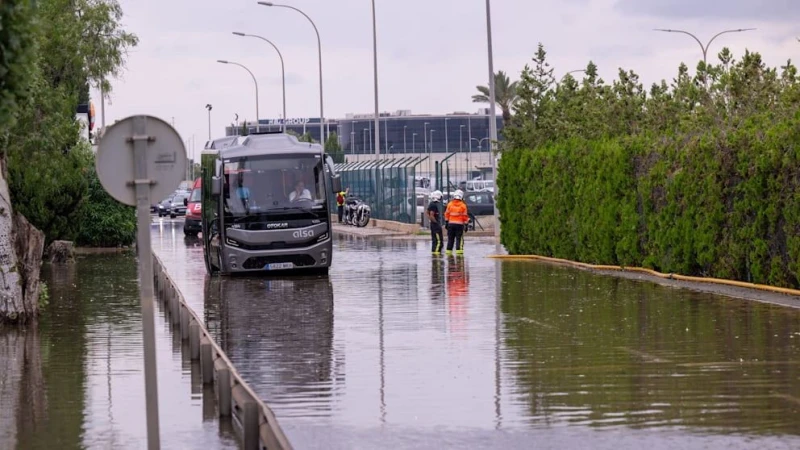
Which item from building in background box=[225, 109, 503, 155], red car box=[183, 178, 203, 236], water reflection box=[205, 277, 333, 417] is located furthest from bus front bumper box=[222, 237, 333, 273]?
building in background box=[225, 109, 503, 155]

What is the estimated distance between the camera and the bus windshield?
29.4 metres

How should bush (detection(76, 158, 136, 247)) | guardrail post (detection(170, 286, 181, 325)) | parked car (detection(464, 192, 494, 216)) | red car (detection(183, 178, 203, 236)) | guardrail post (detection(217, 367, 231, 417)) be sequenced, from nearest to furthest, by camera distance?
guardrail post (detection(217, 367, 231, 417)) → guardrail post (detection(170, 286, 181, 325)) → bush (detection(76, 158, 136, 247)) → red car (detection(183, 178, 203, 236)) → parked car (detection(464, 192, 494, 216))

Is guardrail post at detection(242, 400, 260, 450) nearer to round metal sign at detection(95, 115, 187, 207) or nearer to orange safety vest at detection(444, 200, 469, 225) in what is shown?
round metal sign at detection(95, 115, 187, 207)

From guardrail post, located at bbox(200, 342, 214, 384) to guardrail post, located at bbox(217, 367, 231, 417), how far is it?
1667 mm

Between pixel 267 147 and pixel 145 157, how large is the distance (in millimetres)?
20535

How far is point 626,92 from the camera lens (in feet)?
115

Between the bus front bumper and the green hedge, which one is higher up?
the green hedge

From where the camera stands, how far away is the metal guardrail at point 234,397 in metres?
9.80

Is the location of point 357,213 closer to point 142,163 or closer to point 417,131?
point 142,163

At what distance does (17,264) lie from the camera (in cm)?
1986

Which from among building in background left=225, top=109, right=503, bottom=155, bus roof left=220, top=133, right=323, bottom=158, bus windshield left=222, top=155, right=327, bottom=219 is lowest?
bus windshield left=222, top=155, right=327, bottom=219

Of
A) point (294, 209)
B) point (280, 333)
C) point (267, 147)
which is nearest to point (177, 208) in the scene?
point (267, 147)

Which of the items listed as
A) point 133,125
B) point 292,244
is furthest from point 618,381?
point 292,244

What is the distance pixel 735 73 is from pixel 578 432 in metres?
19.9
